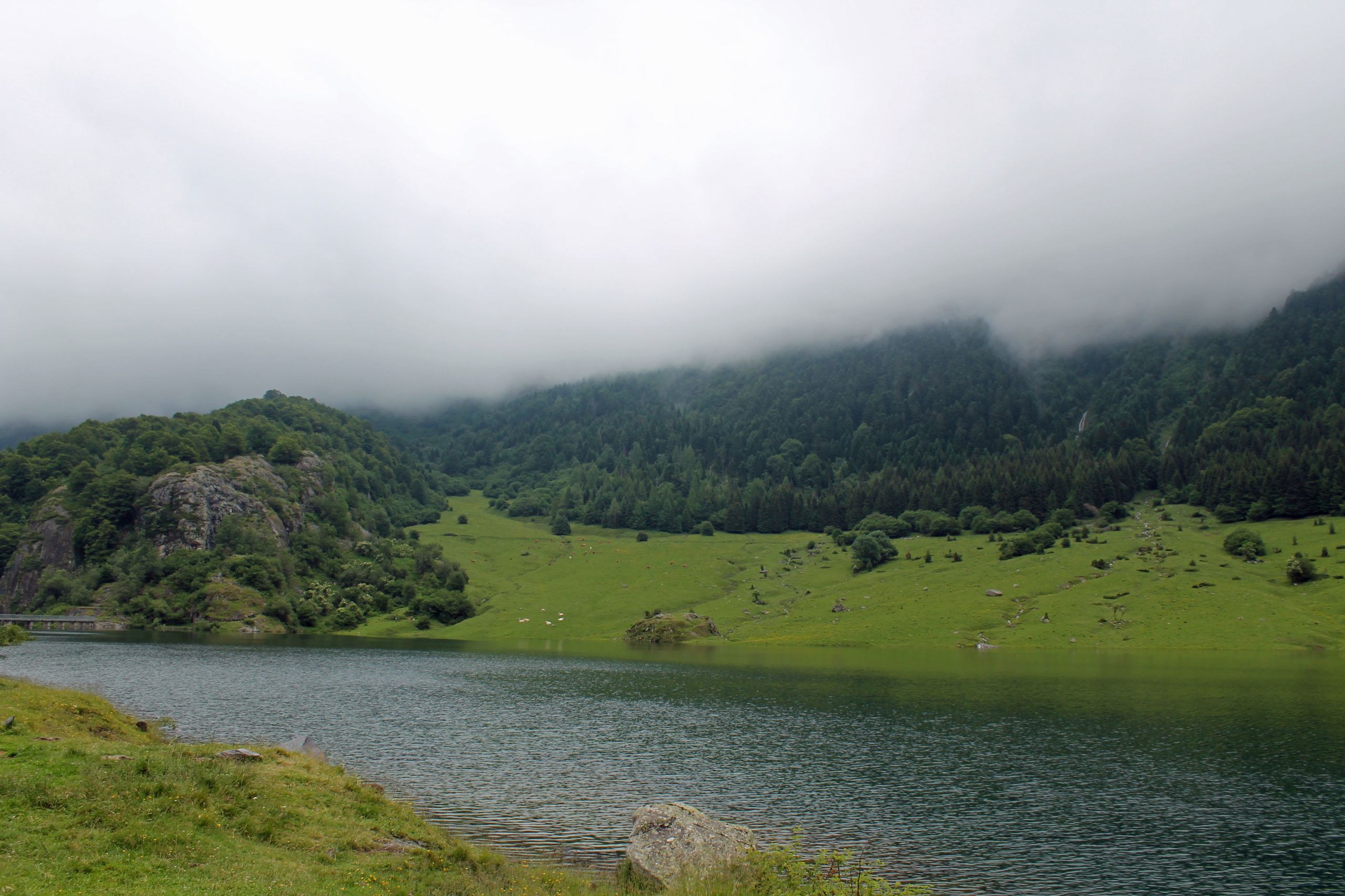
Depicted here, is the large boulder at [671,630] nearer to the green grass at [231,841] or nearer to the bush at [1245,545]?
the bush at [1245,545]

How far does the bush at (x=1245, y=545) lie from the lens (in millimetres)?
145875

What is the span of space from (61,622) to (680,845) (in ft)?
674

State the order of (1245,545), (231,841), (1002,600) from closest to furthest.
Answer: (231,841)
(1002,600)
(1245,545)

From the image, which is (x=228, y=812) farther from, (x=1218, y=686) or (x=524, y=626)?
(x=524, y=626)

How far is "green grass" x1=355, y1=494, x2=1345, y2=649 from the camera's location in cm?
12231

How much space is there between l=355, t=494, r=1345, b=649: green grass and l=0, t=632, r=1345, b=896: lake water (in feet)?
64.7

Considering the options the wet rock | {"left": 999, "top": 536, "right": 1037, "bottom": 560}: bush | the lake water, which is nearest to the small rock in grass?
the wet rock

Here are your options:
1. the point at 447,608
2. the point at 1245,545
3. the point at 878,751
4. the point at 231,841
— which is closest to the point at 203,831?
the point at 231,841

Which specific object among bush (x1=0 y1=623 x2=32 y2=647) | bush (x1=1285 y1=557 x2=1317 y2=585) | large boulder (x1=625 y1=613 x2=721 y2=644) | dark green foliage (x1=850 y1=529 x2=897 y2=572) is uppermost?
dark green foliage (x1=850 y1=529 x2=897 y2=572)

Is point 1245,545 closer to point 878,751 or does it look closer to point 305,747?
point 878,751

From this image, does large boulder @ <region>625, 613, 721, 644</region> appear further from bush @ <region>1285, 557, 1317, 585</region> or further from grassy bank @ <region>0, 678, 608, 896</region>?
grassy bank @ <region>0, 678, 608, 896</region>

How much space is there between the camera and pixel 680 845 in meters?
27.2

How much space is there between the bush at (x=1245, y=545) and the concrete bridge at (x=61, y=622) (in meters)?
240

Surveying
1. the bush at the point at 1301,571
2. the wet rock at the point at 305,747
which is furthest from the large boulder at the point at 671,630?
the wet rock at the point at 305,747
